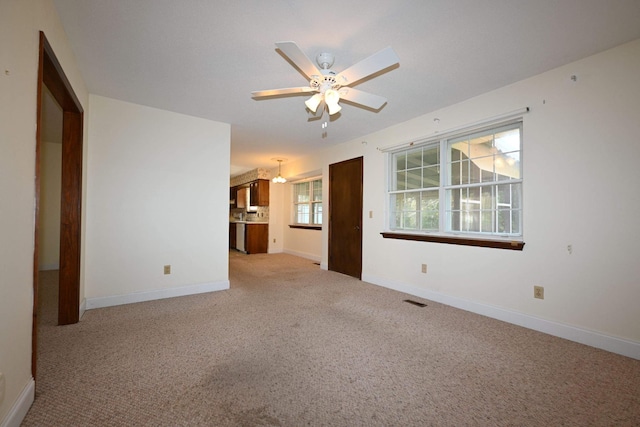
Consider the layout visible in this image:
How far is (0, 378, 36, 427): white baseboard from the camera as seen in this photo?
49.4 inches

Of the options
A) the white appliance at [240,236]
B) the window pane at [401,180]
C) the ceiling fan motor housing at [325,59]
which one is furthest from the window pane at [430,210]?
the white appliance at [240,236]

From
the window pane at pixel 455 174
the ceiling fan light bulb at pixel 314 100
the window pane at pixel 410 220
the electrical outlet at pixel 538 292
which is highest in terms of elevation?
the ceiling fan light bulb at pixel 314 100

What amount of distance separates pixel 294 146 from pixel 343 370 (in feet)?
13.7

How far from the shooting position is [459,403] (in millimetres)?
1542

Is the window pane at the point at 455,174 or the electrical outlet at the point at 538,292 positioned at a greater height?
the window pane at the point at 455,174

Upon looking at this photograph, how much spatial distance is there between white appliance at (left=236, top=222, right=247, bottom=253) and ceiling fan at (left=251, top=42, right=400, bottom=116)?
5741 mm

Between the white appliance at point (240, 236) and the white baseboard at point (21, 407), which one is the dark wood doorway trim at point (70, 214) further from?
the white appliance at point (240, 236)

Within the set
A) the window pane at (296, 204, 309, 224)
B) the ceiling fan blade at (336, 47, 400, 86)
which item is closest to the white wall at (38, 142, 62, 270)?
the window pane at (296, 204, 309, 224)

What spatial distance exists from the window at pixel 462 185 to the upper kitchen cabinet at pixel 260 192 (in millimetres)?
4214

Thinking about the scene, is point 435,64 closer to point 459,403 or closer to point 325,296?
point 459,403

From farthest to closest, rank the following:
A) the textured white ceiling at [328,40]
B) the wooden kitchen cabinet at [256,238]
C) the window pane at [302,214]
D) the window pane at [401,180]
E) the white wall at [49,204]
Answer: the wooden kitchen cabinet at [256,238] < the window pane at [302,214] < the white wall at [49,204] < the window pane at [401,180] < the textured white ceiling at [328,40]

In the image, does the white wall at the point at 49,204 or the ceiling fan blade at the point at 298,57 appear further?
the white wall at the point at 49,204

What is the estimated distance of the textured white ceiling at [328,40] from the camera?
1.78 m

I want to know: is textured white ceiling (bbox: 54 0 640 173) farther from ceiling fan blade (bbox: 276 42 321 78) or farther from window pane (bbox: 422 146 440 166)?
window pane (bbox: 422 146 440 166)
